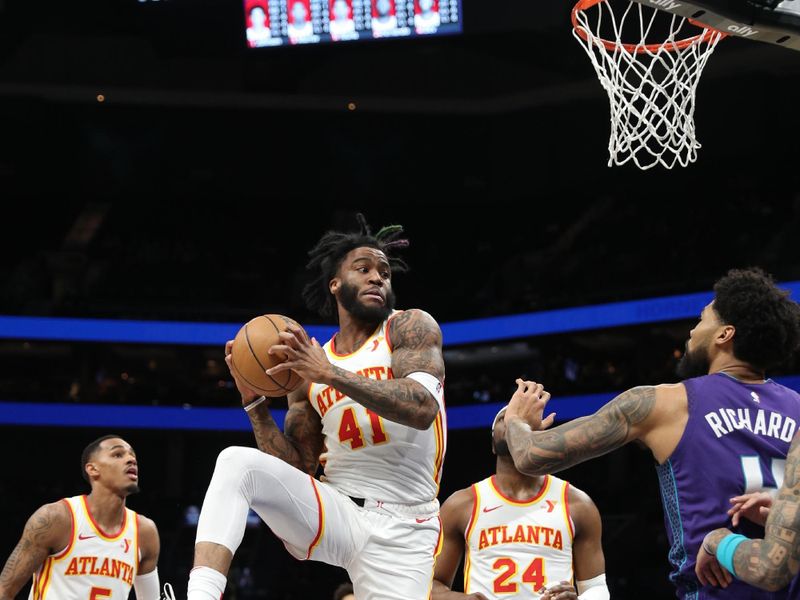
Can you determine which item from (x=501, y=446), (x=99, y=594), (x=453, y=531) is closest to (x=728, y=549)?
(x=501, y=446)

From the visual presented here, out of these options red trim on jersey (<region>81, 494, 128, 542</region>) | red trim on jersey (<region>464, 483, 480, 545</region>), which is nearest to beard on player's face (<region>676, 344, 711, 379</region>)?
red trim on jersey (<region>464, 483, 480, 545</region>)

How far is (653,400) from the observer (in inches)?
131

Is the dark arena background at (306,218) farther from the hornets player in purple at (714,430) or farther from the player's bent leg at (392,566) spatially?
the hornets player in purple at (714,430)

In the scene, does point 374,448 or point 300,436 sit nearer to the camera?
point 374,448

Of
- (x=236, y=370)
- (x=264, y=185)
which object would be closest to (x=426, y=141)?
(x=264, y=185)

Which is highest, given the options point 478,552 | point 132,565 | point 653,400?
point 653,400

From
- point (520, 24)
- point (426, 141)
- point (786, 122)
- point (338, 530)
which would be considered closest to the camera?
point (338, 530)

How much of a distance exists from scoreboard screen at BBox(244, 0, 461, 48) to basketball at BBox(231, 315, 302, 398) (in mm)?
8829

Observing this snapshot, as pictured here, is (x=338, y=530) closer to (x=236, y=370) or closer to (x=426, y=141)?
(x=236, y=370)

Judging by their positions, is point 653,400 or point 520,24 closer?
point 653,400

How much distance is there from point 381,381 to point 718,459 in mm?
1379

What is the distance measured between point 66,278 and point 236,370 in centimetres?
1641

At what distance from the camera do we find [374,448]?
14.7 feet

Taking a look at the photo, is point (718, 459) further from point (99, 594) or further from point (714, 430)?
point (99, 594)
